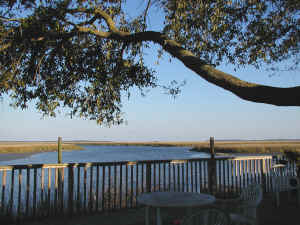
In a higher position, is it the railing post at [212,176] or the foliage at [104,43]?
the foliage at [104,43]

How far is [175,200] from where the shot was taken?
3072 millimetres

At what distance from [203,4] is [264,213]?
4231 millimetres

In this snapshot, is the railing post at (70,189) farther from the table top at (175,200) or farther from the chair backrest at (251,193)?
the chair backrest at (251,193)

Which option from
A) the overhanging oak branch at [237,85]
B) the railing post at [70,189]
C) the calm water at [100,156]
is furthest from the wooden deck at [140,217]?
the calm water at [100,156]

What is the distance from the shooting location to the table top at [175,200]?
2877mm

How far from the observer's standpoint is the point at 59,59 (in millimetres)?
6391

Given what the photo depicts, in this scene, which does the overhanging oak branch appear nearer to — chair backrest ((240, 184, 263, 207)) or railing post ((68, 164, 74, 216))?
chair backrest ((240, 184, 263, 207))

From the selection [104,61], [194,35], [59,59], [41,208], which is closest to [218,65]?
[194,35]

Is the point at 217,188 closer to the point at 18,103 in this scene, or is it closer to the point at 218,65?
the point at 218,65

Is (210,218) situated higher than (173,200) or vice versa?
(210,218)

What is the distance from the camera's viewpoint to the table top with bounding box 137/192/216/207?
288 cm

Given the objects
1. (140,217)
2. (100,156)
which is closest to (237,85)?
(140,217)

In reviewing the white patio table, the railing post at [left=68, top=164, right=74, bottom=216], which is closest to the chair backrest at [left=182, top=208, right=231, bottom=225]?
the white patio table

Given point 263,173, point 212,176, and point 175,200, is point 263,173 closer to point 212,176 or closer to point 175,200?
point 212,176
